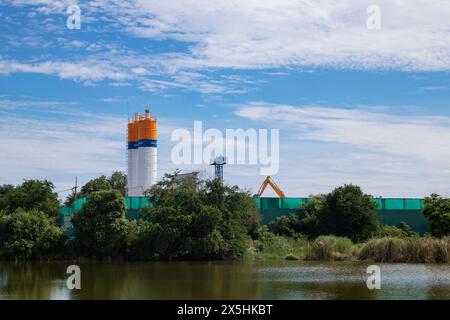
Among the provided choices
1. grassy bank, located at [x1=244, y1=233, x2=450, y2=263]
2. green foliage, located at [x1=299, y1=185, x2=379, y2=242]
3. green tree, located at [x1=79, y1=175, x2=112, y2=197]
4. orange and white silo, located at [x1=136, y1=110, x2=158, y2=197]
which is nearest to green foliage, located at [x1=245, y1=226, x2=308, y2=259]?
grassy bank, located at [x1=244, y1=233, x2=450, y2=263]

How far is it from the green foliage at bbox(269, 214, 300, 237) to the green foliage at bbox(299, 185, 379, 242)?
150 cm

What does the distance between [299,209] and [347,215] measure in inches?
239

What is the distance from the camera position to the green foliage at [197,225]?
1668 inches

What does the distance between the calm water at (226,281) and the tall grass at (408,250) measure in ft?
7.31

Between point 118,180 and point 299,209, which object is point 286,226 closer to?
point 299,209

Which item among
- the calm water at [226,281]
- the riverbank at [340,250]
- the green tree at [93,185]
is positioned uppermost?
the green tree at [93,185]

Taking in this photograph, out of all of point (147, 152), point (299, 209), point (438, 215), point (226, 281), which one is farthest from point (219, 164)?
point (226, 281)

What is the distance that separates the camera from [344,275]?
30516 mm

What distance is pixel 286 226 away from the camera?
49.8 m

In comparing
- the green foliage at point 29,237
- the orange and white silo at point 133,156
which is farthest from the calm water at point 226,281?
the orange and white silo at point 133,156

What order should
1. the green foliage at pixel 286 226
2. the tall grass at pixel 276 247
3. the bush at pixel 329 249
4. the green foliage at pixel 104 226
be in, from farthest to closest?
the green foliage at pixel 286 226 → the tall grass at pixel 276 247 → the green foliage at pixel 104 226 → the bush at pixel 329 249

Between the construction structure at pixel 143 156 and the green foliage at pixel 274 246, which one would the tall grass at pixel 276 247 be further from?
the construction structure at pixel 143 156

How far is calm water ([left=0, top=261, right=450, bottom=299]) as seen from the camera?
23.6 metres
